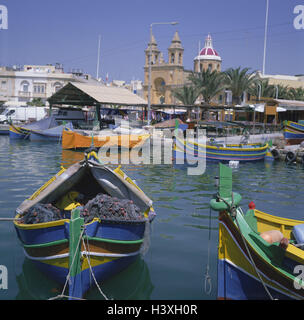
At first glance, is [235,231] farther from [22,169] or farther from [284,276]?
[22,169]

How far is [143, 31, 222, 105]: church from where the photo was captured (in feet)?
253

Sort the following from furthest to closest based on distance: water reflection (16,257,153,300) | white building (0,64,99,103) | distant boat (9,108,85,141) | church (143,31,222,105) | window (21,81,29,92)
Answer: church (143,31,222,105) → window (21,81,29,92) → white building (0,64,99,103) → distant boat (9,108,85,141) → water reflection (16,257,153,300)

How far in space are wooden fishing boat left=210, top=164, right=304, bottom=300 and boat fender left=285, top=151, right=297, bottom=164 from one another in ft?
64.0

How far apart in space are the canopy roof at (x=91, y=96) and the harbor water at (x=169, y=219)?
1001 centimetres

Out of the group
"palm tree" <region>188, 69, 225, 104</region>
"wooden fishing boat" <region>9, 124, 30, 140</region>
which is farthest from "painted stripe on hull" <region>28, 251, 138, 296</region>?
"palm tree" <region>188, 69, 225, 104</region>

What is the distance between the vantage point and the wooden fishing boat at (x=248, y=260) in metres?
5.89

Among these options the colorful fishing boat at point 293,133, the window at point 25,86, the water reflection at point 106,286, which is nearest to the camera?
the water reflection at point 106,286

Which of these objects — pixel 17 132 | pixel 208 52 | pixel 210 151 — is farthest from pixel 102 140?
pixel 208 52

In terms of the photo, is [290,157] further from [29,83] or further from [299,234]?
[29,83]

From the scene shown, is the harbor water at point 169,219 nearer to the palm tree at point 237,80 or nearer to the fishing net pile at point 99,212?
the fishing net pile at point 99,212

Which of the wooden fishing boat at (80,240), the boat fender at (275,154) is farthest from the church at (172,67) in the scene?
the wooden fishing boat at (80,240)

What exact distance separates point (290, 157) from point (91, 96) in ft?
57.0

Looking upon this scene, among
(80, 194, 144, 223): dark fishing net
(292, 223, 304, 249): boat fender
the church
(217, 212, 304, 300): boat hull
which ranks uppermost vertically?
the church

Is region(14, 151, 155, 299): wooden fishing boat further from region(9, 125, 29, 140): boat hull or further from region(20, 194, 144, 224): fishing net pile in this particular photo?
region(9, 125, 29, 140): boat hull
